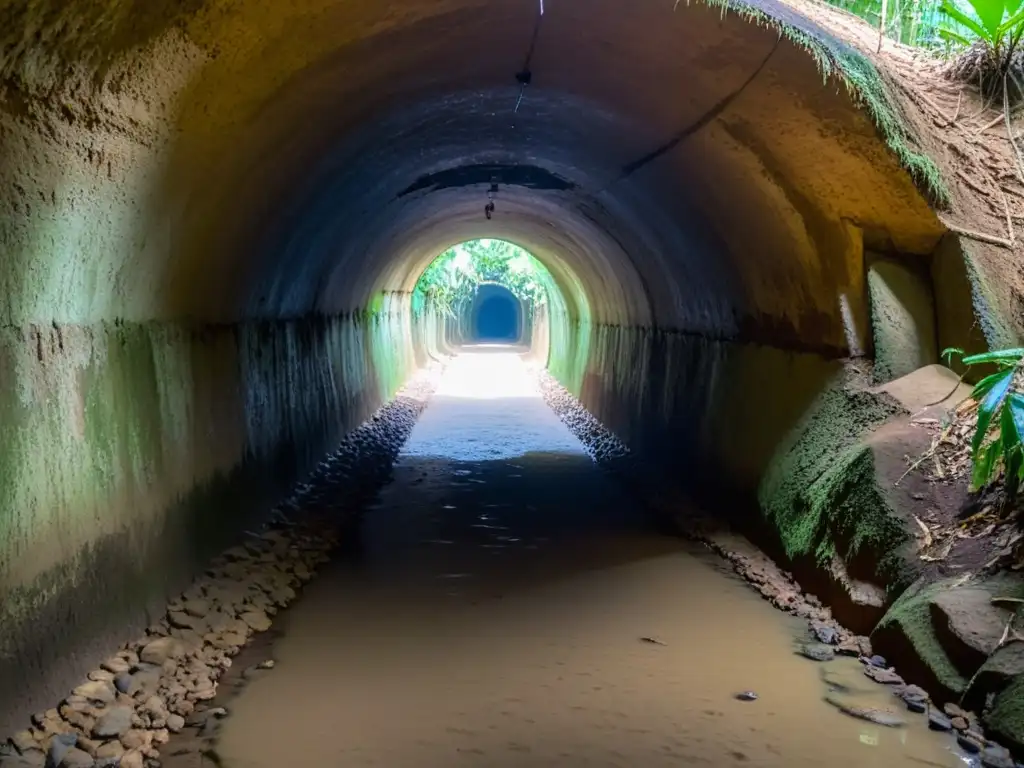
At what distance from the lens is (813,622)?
5215 millimetres

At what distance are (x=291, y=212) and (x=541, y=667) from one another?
13.5 feet

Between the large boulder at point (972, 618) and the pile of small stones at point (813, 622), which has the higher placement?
the large boulder at point (972, 618)

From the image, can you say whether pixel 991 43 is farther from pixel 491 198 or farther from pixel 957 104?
pixel 491 198

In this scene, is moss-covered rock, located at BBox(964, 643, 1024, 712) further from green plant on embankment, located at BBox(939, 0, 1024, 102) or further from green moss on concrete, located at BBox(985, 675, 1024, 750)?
green plant on embankment, located at BBox(939, 0, 1024, 102)

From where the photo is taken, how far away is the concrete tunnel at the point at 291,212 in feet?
11.9

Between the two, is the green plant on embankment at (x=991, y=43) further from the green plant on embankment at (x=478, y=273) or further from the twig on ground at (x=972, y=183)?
the green plant on embankment at (x=478, y=273)

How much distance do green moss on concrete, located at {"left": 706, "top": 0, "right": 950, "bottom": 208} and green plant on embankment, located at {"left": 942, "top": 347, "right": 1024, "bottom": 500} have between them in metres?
1.07

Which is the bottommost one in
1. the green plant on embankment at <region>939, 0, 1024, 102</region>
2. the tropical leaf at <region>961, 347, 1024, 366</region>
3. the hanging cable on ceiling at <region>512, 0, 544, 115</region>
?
the tropical leaf at <region>961, 347, 1024, 366</region>

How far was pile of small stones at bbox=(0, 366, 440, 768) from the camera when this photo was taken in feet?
11.8

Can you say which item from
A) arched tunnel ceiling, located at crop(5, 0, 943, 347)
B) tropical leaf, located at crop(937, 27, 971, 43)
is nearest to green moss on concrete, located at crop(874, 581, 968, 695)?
arched tunnel ceiling, located at crop(5, 0, 943, 347)

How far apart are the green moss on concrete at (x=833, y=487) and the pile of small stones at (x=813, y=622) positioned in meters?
0.28

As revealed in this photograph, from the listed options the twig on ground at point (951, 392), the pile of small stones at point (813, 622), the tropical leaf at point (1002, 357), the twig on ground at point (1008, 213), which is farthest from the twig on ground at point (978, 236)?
the pile of small stones at point (813, 622)

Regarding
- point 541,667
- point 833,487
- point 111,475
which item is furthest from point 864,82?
point 111,475

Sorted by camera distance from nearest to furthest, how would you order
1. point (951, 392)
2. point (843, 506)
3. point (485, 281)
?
point (951, 392) < point (843, 506) < point (485, 281)
